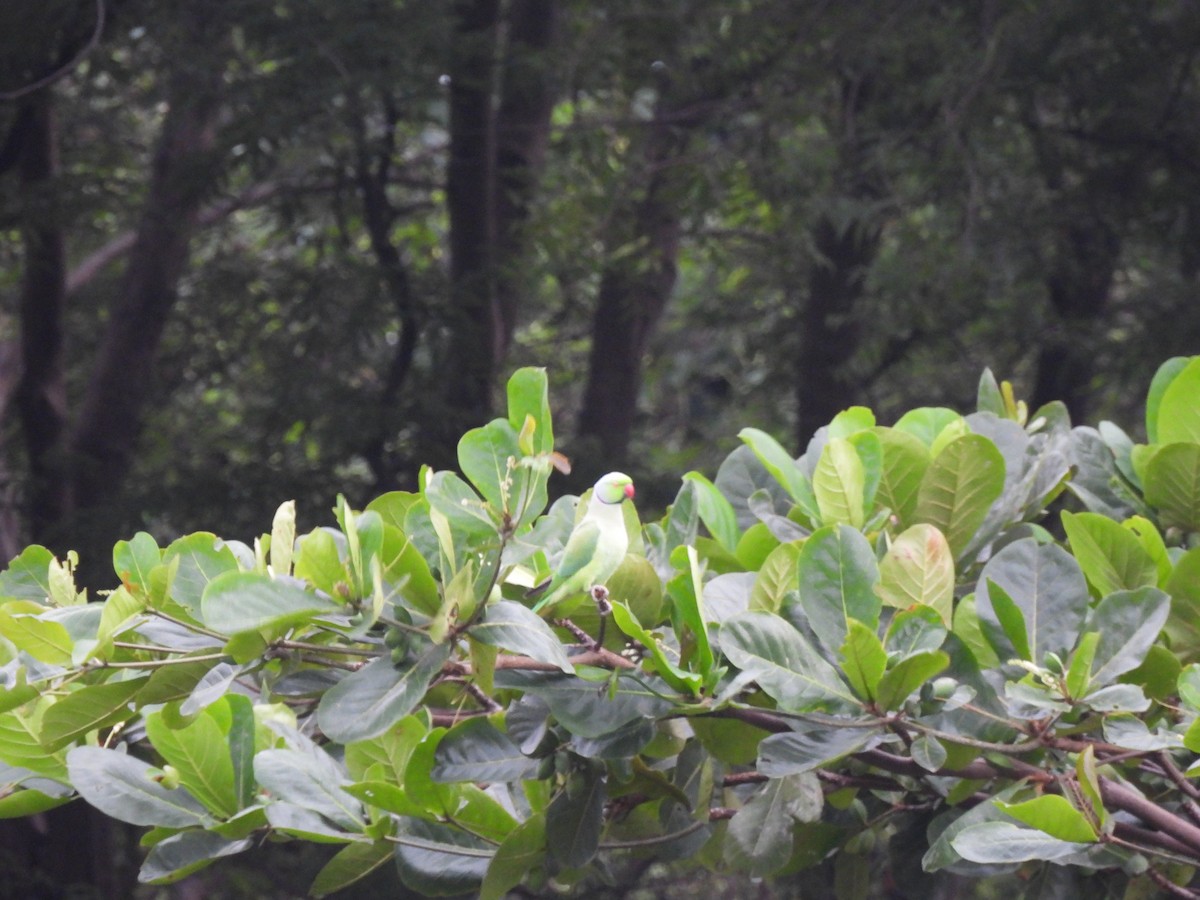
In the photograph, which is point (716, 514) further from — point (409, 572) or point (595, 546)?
point (409, 572)

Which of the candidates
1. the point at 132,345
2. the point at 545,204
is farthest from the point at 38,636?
the point at 132,345

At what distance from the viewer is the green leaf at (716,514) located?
1.21 metres

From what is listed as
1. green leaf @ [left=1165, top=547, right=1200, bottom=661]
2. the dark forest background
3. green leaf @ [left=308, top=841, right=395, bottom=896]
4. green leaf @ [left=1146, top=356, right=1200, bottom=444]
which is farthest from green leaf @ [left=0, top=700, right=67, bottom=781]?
the dark forest background

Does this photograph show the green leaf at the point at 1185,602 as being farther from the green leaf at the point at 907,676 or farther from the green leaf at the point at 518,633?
the green leaf at the point at 518,633

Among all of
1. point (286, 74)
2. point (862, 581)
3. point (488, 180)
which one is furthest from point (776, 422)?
point (862, 581)

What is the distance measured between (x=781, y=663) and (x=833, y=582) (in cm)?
9

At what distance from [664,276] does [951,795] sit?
3847mm

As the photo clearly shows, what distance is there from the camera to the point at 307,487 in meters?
3.66

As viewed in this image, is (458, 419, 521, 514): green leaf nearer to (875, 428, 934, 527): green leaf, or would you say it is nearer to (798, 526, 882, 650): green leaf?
(798, 526, 882, 650): green leaf

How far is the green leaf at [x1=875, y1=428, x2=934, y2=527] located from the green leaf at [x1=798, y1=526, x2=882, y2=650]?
262 millimetres

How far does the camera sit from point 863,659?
0.89 meters

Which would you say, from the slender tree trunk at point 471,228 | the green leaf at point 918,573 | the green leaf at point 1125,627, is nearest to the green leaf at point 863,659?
the green leaf at point 918,573

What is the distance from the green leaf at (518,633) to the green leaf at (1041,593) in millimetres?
398

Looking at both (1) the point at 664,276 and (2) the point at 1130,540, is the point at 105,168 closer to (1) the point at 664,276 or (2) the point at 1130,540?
(1) the point at 664,276
